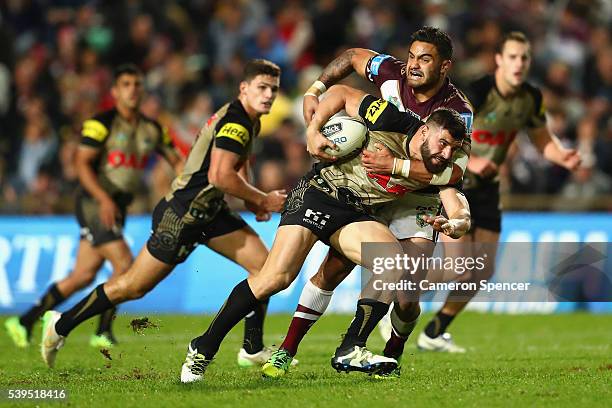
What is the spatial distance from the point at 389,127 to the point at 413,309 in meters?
1.48

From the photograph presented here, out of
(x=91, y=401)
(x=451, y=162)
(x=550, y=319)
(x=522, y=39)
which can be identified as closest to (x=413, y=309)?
(x=451, y=162)

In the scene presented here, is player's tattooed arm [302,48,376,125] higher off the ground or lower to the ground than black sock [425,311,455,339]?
higher

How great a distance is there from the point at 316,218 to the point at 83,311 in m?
2.67

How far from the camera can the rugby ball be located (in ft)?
27.4

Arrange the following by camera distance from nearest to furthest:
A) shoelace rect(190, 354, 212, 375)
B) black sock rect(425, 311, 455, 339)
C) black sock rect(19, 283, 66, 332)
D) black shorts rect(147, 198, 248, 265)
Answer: shoelace rect(190, 354, 212, 375) → black shorts rect(147, 198, 248, 265) → black sock rect(425, 311, 455, 339) → black sock rect(19, 283, 66, 332)

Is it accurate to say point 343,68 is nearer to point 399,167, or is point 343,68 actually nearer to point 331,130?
point 331,130

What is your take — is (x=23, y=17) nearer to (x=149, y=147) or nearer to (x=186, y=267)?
(x=186, y=267)

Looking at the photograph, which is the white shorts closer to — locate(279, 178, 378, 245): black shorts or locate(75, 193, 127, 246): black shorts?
locate(279, 178, 378, 245): black shorts

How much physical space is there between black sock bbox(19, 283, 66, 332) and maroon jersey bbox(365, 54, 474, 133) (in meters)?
5.10

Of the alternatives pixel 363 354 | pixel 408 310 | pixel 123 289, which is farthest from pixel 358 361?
pixel 123 289

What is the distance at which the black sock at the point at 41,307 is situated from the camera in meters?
12.1

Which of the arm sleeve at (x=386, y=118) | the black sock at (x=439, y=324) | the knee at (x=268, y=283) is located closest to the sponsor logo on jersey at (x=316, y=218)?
the knee at (x=268, y=283)

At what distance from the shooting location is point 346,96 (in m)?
8.59

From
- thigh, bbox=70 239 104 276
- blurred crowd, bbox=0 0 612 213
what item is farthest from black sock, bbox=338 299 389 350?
blurred crowd, bbox=0 0 612 213
